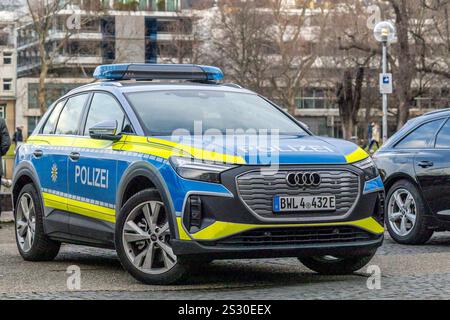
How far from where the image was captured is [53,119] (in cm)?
1093

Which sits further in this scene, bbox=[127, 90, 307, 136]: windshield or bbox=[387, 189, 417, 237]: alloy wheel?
bbox=[387, 189, 417, 237]: alloy wheel

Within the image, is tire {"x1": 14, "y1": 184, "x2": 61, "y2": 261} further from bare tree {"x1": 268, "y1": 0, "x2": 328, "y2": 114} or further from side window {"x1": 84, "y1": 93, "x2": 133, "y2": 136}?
bare tree {"x1": 268, "y1": 0, "x2": 328, "y2": 114}

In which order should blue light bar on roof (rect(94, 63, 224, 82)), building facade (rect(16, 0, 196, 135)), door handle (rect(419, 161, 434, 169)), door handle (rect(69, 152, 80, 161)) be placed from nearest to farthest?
door handle (rect(69, 152, 80, 161)) < blue light bar on roof (rect(94, 63, 224, 82)) < door handle (rect(419, 161, 434, 169)) < building facade (rect(16, 0, 196, 135))

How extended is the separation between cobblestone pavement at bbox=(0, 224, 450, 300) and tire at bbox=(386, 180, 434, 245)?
1006 mm

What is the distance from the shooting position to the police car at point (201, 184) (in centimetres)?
790

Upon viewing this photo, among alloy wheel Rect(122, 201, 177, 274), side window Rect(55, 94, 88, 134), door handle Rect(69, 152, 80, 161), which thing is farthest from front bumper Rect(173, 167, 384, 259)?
side window Rect(55, 94, 88, 134)

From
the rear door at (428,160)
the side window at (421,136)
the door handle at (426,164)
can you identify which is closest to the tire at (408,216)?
the rear door at (428,160)

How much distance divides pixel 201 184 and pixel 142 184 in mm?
890

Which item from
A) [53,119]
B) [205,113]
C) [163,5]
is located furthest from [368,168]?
[163,5]

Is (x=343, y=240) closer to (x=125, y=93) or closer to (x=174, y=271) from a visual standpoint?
(x=174, y=271)

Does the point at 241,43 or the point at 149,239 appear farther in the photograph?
the point at 241,43

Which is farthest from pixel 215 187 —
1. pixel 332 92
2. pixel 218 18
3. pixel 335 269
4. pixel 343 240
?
pixel 332 92

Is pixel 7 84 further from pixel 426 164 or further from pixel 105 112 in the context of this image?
pixel 105 112

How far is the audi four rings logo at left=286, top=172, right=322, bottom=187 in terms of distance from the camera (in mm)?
Answer: 7945
